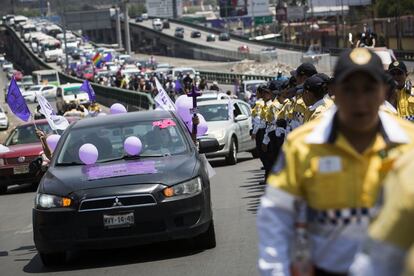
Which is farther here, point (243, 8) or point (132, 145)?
point (243, 8)

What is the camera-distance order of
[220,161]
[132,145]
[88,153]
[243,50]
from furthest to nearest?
[243,50] < [220,161] < [132,145] < [88,153]

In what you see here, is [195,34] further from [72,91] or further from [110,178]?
[110,178]

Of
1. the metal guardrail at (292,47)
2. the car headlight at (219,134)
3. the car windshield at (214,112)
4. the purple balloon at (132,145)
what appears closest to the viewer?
the purple balloon at (132,145)

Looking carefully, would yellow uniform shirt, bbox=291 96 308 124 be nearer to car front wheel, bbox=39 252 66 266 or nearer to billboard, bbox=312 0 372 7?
car front wheel, bbox=39 252 66 266

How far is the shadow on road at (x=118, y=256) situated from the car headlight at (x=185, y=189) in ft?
2.40

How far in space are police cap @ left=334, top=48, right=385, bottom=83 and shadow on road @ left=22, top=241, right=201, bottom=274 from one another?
6.70m

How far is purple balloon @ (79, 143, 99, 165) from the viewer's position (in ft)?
36.1

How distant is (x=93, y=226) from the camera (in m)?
10.3

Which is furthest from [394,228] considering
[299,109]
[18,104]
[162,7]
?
[162,7]

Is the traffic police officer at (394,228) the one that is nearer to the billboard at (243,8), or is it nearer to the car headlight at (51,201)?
the car headlight at (51,201)

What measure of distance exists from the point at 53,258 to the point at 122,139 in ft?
4.73

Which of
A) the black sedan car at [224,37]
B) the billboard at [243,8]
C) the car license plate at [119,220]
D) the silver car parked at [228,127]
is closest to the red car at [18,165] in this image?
the silver car parked at [228,127]

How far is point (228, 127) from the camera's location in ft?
80.0

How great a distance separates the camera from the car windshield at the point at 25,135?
22078 mm
